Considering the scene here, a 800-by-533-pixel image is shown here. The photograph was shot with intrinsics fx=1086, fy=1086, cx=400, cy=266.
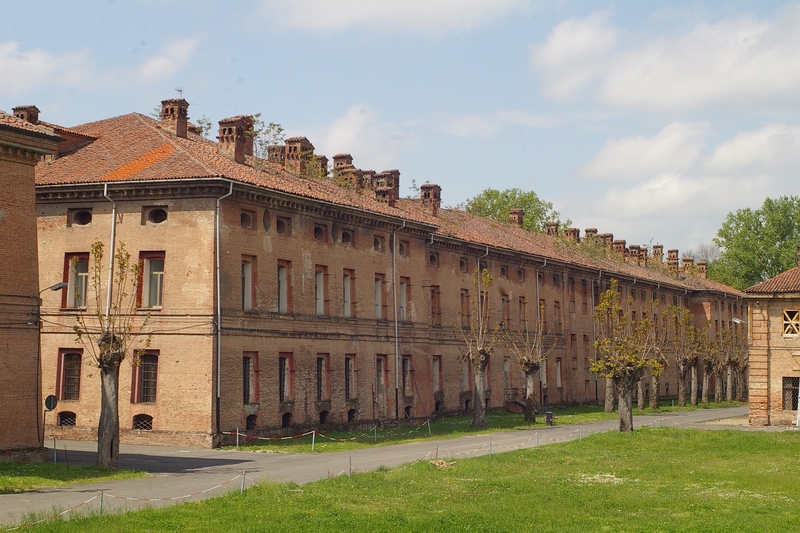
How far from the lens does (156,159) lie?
1692 inches

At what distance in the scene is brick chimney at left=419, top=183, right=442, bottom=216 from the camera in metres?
65.0

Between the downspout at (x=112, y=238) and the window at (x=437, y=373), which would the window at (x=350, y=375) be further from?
the downspout at (x=112, y=238)

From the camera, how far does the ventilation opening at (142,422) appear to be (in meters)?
41.2

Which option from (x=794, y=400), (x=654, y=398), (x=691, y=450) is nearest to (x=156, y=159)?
(x=691, y=450)

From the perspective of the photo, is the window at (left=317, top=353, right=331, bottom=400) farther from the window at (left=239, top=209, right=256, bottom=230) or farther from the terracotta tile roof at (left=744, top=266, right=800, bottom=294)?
the terracotta tile roof at (left=744, top=266, right=800, bottom=294)

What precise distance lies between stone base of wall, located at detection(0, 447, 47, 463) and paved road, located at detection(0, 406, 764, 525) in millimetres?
1499

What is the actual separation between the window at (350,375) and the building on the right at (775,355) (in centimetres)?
2076

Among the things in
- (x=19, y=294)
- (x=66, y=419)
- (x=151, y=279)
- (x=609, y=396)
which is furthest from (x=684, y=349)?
(x=19, y=294)

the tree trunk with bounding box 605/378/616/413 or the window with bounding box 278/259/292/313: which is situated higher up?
the window with bounding box 278/259/292/313

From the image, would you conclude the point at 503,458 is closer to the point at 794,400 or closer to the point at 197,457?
the point at 197,457

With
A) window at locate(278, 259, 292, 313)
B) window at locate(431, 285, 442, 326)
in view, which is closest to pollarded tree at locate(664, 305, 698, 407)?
window at locate(431, 285, 442, 326)

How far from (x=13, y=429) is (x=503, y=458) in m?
14.9

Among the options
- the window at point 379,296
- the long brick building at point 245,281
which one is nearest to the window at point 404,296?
the long brick building at point 245,281

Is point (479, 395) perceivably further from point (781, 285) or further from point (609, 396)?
point (609, 396)
